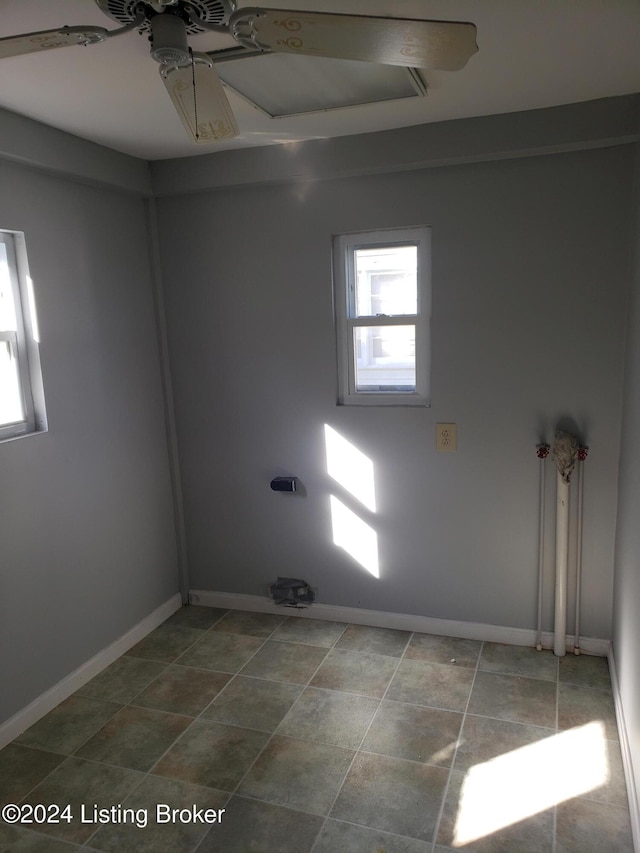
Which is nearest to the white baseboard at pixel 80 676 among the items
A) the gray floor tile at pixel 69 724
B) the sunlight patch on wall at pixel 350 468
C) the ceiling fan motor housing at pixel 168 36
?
the gray floor tile at pixel 69 724

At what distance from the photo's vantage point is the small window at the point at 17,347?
2.78 metres

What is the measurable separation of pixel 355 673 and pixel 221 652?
2.49 feet

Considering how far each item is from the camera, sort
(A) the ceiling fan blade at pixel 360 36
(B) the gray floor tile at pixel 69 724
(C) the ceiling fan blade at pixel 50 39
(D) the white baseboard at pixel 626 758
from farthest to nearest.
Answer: (B) the gray floor tile at pixel 69 724
(D) the white baseboard at pixel 626 758
(C) the ceiling fan blade at pixel 50 39
(A) the ceiling fan blade at pixel 360 36

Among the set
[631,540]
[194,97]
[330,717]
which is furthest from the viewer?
[330,717]

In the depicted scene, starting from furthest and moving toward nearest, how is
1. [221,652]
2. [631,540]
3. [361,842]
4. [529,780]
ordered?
[221,652], [631,540], [529,780], [361,842]

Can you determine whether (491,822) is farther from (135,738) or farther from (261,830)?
(135,738)

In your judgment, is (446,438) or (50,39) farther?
(446,438)

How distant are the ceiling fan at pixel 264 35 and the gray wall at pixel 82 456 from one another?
1378 mm

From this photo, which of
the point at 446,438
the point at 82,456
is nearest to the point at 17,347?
the point at 82,456

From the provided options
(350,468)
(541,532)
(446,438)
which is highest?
(446,438)

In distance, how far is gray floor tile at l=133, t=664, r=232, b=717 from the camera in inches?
115

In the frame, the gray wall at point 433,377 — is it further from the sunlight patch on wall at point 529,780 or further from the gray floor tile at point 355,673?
the sunlight patch on wall at point 529,780

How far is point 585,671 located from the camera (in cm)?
304

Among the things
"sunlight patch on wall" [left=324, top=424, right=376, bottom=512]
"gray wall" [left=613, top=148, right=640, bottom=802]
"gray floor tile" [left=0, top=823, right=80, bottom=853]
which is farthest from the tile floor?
"sunlight patch on wall" [left=324, top=424, right=376, bottom=512]
